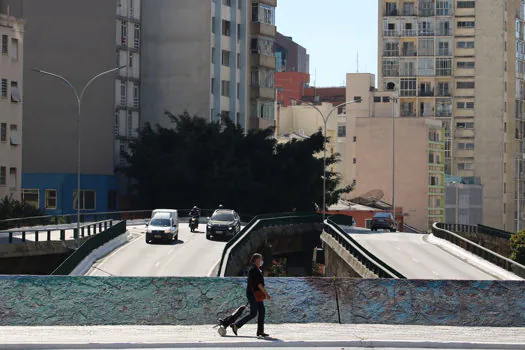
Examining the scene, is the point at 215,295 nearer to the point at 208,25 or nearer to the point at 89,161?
the point at 89,161

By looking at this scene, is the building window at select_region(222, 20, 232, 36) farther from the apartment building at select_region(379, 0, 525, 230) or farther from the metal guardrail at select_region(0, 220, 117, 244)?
the apartment building at select_region(379, 0, 525, 230)

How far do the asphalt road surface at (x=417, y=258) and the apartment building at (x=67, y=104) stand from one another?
85.4ft

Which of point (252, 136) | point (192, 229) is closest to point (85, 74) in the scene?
point (252, 136)

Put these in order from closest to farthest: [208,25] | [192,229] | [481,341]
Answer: [481,341] < [192,229] < [208,25]

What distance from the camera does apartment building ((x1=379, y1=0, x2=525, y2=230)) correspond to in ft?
545

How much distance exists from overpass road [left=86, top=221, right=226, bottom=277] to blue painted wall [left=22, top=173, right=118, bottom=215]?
26128mm

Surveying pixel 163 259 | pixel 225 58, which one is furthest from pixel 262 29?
pixel 163 259

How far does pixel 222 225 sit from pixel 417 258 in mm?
12133

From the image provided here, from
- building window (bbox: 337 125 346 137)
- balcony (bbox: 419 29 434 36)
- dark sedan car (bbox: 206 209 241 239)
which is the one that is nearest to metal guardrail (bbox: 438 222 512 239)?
dark sedan car (bbox: 206 209 241 239)

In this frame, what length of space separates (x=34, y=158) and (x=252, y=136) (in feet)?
59.7

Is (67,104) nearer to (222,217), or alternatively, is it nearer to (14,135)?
(14,135)

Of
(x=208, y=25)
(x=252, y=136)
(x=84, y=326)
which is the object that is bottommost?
(x=84, y=326)

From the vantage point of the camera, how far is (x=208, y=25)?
113 m

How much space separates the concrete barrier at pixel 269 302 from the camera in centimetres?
2656
